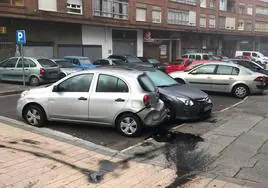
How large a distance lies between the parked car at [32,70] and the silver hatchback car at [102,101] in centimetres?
881

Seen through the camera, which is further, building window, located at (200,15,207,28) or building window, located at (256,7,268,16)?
building window, located at (256,7,268,16)

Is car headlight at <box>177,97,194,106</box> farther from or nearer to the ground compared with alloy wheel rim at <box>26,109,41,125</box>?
farther from the ground

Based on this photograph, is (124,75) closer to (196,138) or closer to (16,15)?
(196,138)

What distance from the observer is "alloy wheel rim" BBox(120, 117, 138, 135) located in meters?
7.66

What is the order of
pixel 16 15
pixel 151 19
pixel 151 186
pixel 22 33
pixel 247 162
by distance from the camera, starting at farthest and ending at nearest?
1. pixel 151 19
2. pixel 16 15
3. pixel 22 33
4. pixel 247 162
5. pixel 151 186

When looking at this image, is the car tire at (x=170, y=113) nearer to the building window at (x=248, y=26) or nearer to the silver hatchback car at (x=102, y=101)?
the silver hatchback car at (x=102, y=101)

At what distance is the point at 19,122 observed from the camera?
8633 mm

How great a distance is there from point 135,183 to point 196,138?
9.01 ft

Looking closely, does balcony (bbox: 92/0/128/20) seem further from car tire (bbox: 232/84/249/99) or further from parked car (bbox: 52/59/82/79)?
car tire (bbox: 232/84/249/99)

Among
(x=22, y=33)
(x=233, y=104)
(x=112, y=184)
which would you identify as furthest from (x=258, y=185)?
(x=22, y=33)

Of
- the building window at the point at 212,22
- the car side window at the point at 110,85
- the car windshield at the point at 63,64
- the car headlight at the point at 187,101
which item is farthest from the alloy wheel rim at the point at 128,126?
the building window at the point at 212,22

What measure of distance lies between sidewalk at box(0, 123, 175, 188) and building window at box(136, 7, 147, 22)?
1182 inches

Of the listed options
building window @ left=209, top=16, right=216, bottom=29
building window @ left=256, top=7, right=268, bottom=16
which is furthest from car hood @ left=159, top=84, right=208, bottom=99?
building window @ left=256, top=7, right=268, bottom=16

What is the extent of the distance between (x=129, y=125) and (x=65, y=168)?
2.31 meters
